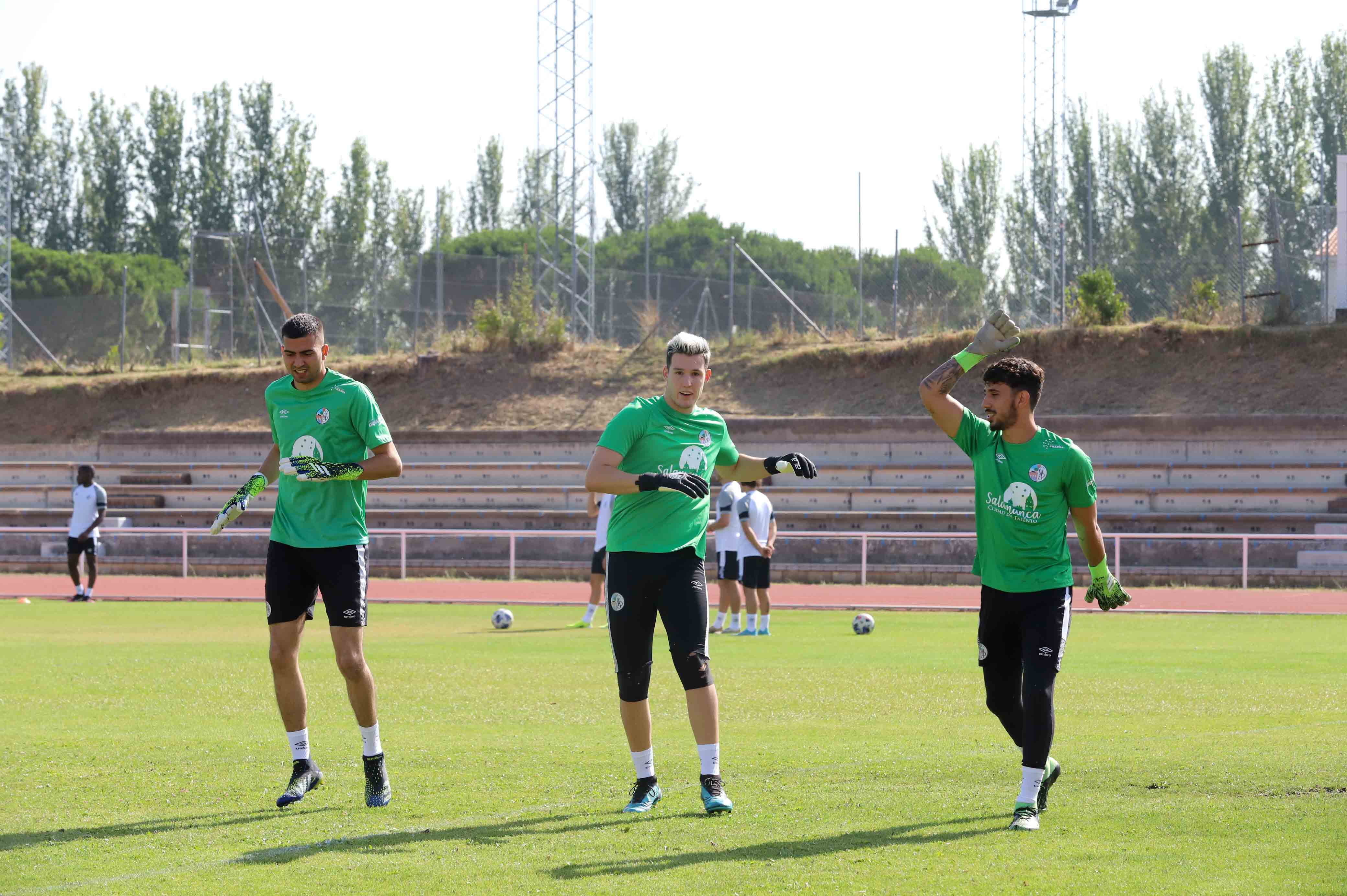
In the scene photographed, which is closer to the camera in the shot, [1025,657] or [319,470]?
[1025,657]

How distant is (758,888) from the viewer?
5.33 metres

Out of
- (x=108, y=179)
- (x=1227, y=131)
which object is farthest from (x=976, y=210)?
(x=108, y=179)

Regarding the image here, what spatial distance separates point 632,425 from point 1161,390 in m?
31.1

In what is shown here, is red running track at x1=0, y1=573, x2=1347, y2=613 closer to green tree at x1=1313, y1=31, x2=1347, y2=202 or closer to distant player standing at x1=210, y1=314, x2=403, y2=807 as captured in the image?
distant player standing at x1=210, y1=314, x2=403, y2=807

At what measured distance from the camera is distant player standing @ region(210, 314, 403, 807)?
7023 millimetres

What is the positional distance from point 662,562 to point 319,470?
161cm

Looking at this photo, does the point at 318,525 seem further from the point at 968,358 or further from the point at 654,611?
the point at 968,358

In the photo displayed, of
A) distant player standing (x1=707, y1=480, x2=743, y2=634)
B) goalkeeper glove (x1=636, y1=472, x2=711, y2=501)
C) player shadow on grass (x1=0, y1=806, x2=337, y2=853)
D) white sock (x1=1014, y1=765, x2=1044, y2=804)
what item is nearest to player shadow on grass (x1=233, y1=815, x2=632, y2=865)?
player shadow on grass (x1=0, y1=806, x2=337, y2=853)

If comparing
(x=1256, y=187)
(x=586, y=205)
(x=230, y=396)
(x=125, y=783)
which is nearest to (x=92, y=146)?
(x=230, y=396)

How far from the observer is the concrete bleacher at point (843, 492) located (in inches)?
1051

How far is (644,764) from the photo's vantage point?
694 centimetres

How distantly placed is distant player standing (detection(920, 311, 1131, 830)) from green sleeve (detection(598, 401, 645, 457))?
4.17 feet

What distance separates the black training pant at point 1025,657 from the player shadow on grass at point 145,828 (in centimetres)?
307

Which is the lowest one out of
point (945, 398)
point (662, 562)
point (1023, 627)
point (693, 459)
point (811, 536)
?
point (811, 536)
